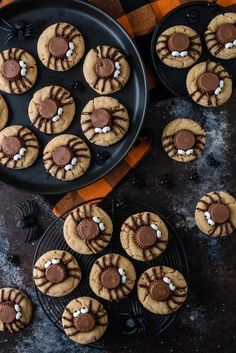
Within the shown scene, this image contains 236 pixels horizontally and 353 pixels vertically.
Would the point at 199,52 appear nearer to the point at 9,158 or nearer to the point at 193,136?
the point at 193,136

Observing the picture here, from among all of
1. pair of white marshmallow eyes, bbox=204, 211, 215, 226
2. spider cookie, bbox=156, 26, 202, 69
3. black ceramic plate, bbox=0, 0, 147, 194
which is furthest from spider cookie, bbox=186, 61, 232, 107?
pair of white marshmallow eyes, bbox=204, 211, 215, 226

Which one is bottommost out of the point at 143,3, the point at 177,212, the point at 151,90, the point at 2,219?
the point at 177,212

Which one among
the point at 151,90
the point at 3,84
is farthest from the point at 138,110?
the point at 3,84

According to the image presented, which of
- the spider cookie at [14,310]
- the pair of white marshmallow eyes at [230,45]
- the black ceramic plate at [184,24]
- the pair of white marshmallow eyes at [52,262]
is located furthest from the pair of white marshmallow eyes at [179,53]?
the spider cookie at [14,310]

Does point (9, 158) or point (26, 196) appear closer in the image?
point (9, 158)

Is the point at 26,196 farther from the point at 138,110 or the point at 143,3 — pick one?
the point at 143,3

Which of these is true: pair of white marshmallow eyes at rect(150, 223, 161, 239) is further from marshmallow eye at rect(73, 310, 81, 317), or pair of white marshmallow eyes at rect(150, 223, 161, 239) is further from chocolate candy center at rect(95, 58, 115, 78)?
chocolate candy center at rect(95, 58, 115, 78)

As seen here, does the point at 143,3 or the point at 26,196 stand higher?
the point at 143,3

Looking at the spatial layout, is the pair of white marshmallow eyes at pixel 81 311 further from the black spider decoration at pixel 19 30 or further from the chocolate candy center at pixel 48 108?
the black spider decoration at pixel 19 30

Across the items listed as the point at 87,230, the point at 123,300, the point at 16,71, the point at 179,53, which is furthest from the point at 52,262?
the point at 179,53
